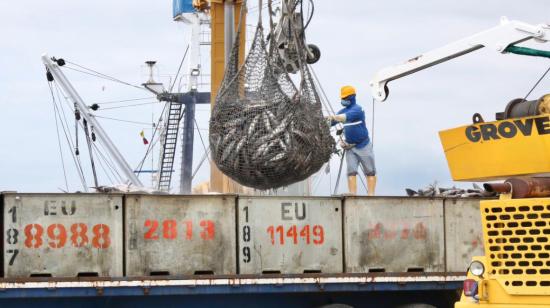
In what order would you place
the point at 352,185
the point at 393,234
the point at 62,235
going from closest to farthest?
the point at 62,235, the point at 393,234, the point at 352,185

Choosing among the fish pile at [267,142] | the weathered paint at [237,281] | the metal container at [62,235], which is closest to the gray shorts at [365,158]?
the fish pile at [267,142]

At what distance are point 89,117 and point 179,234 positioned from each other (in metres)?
17.8

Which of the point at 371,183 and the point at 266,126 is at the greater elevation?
the point at 266,126

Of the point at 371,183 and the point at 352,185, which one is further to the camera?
the point at 371,183

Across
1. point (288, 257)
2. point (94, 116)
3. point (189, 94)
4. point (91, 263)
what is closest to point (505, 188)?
point (288, 257)

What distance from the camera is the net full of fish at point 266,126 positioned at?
47.8 feet

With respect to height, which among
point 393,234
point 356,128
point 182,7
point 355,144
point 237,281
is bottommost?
point 237,281

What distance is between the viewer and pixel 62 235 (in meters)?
13.2

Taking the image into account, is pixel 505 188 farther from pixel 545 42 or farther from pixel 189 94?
pixel 189 94

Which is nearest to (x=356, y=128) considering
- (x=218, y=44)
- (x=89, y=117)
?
(x=218, y=44)

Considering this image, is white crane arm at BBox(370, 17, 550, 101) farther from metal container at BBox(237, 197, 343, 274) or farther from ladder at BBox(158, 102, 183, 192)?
ladder at BBox(158, 102, 183, 192)

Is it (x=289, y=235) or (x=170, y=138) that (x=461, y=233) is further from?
(x=170, y=138)

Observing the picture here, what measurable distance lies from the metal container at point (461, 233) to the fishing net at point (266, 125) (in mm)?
1753

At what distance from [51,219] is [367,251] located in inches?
151
